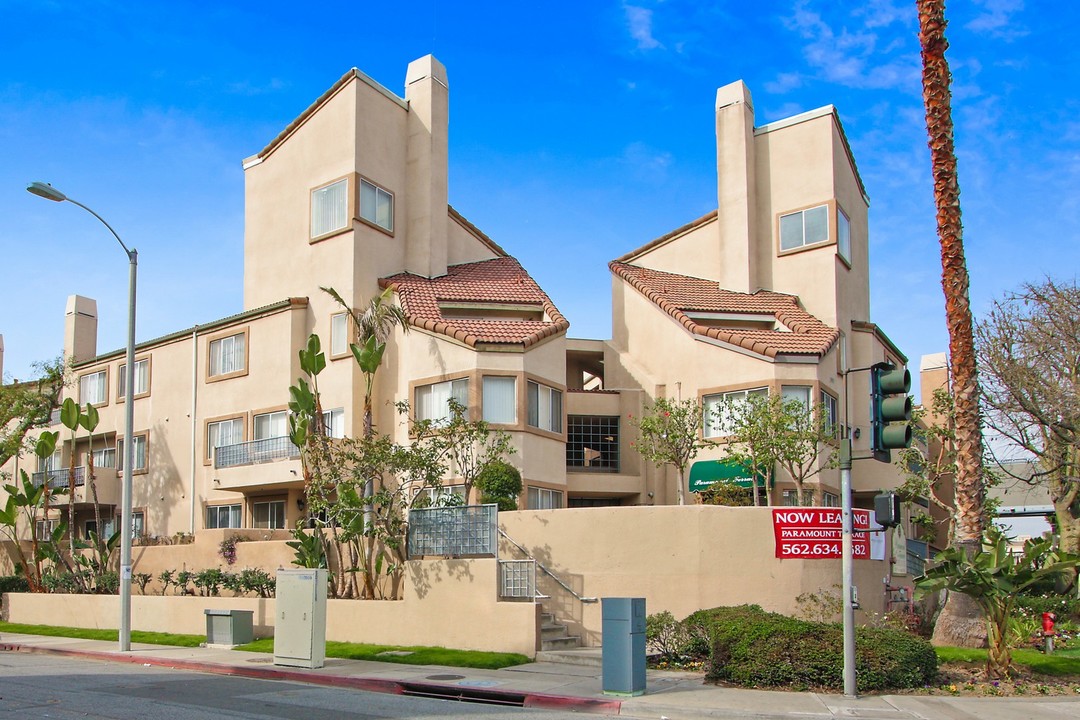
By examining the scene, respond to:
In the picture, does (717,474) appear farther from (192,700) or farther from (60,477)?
(60,477)

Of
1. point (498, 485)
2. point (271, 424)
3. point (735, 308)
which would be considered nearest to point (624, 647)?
point (498, 485)

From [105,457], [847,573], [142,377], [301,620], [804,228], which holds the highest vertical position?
[804,228]

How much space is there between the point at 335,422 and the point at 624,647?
17.7m

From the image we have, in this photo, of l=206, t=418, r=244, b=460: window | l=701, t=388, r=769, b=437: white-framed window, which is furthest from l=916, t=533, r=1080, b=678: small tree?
l=206, t=418, r=244, b=460: window

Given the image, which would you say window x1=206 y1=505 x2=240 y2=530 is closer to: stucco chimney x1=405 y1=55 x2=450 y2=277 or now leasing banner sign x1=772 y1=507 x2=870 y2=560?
stucco chimney x1=405 y1=55 x2=450 y2=277

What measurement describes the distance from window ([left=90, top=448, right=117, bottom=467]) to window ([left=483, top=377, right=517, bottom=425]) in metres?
19.8

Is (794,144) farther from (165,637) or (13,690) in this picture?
(13,690)

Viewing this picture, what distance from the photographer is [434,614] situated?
2291 centimetres

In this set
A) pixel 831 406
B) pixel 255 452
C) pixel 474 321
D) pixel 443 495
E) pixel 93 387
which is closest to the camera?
pixel 443 495

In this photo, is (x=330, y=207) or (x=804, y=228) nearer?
(x=330, y=207)

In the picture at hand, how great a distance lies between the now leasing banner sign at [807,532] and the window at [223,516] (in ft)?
66.0

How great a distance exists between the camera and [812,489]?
1169 inches

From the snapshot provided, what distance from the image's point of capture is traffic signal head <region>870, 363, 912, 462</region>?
575 inches

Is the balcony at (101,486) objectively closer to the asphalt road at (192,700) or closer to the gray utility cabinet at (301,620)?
the asphalt road at (192,700)
